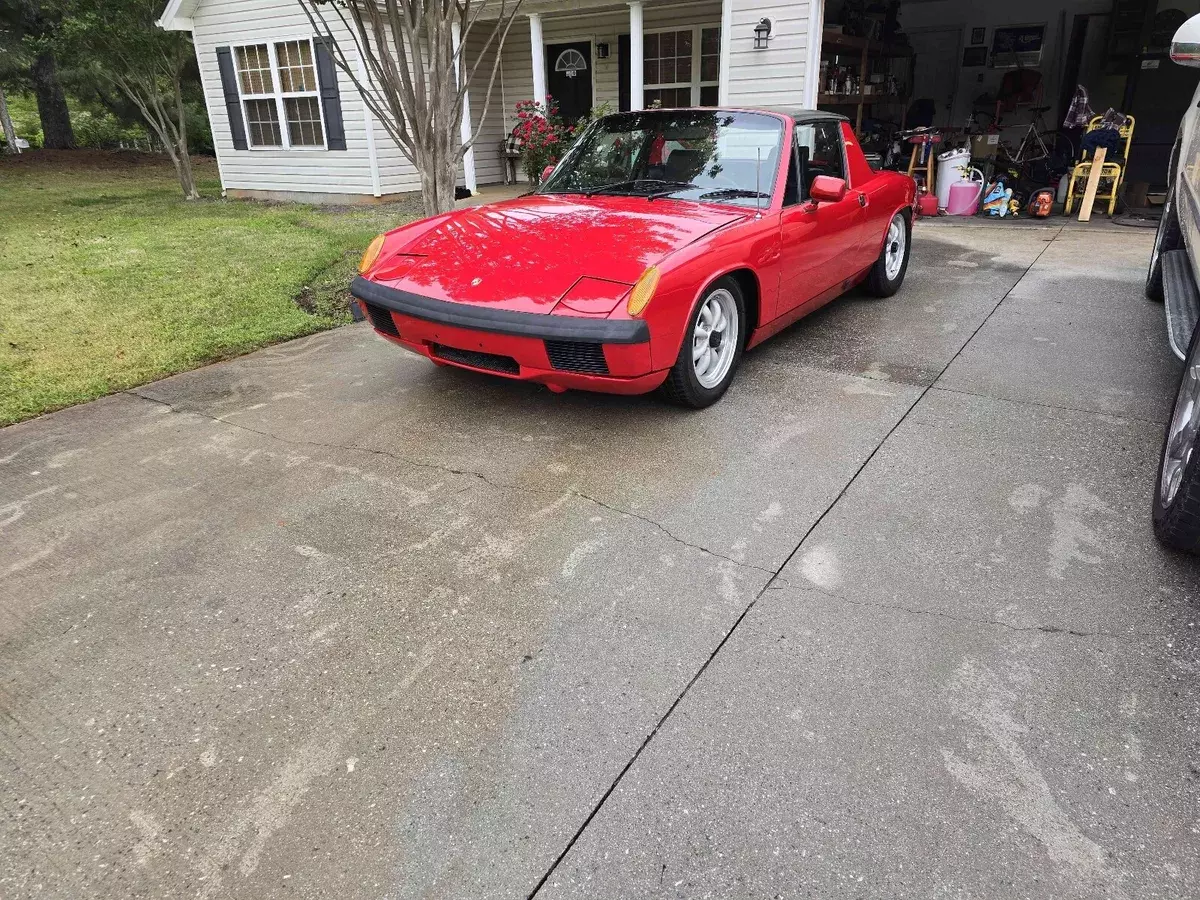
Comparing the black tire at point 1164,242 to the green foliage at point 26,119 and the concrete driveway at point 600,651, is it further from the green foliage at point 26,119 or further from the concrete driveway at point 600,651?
the green foliage at point 26,119

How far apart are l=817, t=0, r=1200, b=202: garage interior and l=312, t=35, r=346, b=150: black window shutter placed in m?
Answer: 7.55

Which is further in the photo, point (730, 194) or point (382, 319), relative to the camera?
point (730, 194)

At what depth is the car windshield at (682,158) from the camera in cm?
432

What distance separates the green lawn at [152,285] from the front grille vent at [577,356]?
2945 millimetres

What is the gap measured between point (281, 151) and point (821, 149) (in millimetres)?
11821

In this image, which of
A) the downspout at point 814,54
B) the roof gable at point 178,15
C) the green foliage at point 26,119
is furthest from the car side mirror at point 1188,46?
the green foliage at point 26,119

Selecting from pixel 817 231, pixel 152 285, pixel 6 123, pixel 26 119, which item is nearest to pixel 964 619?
pixel 817 231

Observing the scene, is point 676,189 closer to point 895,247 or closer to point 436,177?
point 895,247

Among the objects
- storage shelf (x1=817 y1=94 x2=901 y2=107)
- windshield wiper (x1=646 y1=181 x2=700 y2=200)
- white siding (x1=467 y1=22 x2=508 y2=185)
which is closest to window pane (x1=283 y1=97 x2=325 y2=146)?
white siding (x1=467 y1=22 x2=508 y2=185)

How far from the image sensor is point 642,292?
326 centimetres

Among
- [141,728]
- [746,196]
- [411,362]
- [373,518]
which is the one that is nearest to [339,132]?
[411,362]

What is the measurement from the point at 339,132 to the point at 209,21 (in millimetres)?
3433

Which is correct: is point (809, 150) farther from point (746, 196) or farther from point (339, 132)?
point (339, 132)

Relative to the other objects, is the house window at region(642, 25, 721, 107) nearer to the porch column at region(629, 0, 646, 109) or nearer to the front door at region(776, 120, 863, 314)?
the porch column at region(629, 0, 646, 109)
